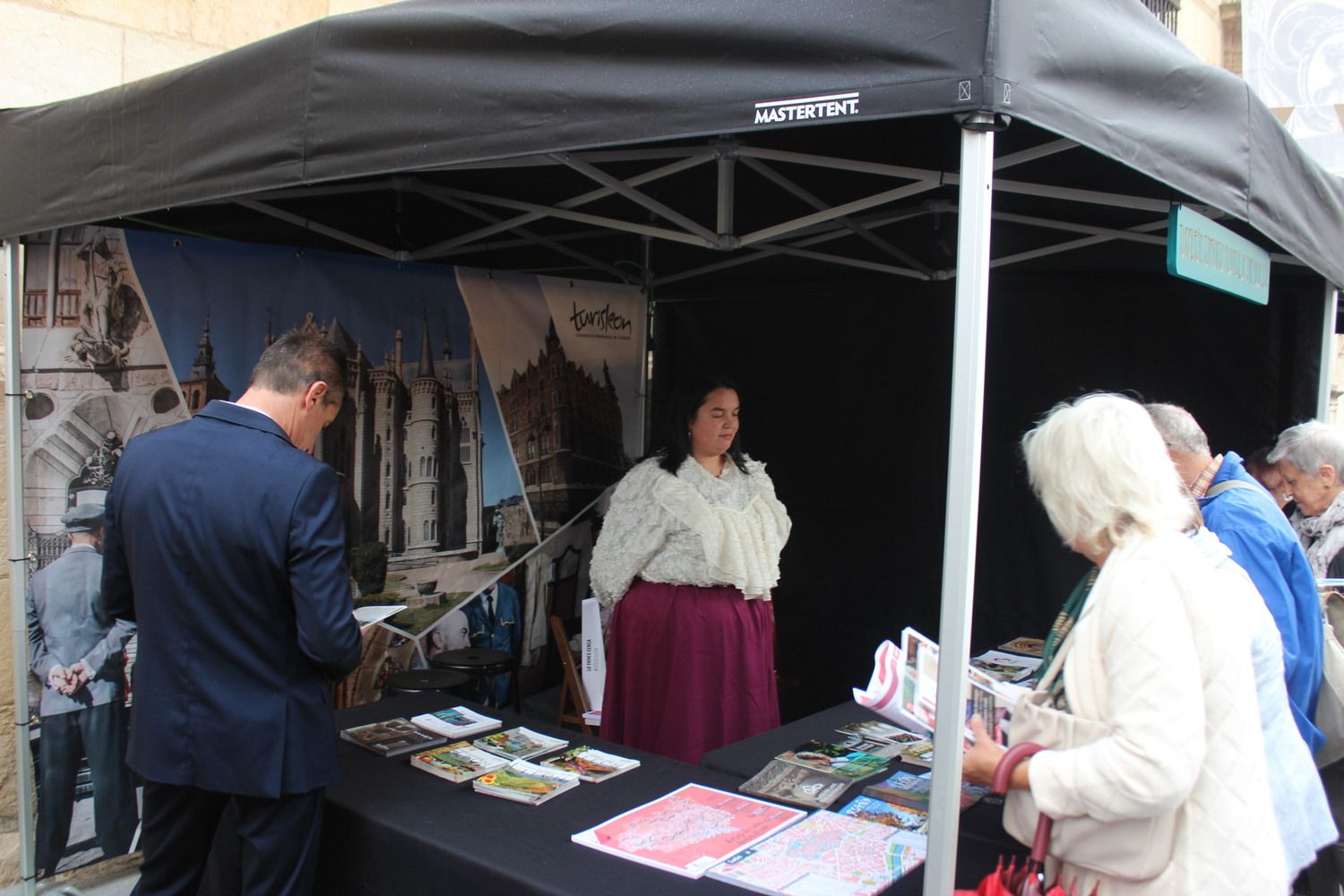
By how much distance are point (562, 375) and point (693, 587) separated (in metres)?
1.40

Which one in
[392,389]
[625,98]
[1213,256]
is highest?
[625,98]

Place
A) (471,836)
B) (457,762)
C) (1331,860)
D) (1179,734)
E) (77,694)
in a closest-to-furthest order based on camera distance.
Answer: (1179,734)
(471,836)
(457,762)
(1331,860)
(77,694)

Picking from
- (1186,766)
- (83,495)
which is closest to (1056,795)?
(1186,766)

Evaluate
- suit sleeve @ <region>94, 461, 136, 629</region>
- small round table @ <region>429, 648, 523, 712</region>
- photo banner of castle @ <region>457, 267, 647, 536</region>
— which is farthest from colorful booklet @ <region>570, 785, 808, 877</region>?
photo banner of castle @ <region>457, 267, 647, 536</region>

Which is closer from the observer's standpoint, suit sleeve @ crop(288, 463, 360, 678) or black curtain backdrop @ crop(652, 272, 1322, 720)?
suit sleeve @ crop(288, 463, 360, 678)

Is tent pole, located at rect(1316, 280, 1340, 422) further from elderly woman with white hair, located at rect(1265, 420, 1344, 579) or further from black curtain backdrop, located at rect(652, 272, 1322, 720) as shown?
elderly woman with white hair, located at rect(1265, 420, 1344, 579)

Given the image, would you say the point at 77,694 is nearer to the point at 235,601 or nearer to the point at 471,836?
the point at 235,601

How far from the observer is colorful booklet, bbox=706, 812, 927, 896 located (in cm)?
169

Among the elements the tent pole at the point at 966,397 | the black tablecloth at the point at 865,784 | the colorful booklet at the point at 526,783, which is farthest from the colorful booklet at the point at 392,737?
the tent pole at the point at 966,397

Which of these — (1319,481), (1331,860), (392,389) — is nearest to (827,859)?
(1331,860)

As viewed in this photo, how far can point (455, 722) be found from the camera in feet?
8.70

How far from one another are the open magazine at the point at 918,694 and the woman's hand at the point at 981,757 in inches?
2.0

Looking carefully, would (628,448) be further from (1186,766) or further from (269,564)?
(1186,766)

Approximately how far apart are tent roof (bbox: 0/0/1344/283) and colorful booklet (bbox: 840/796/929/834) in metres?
1.34
